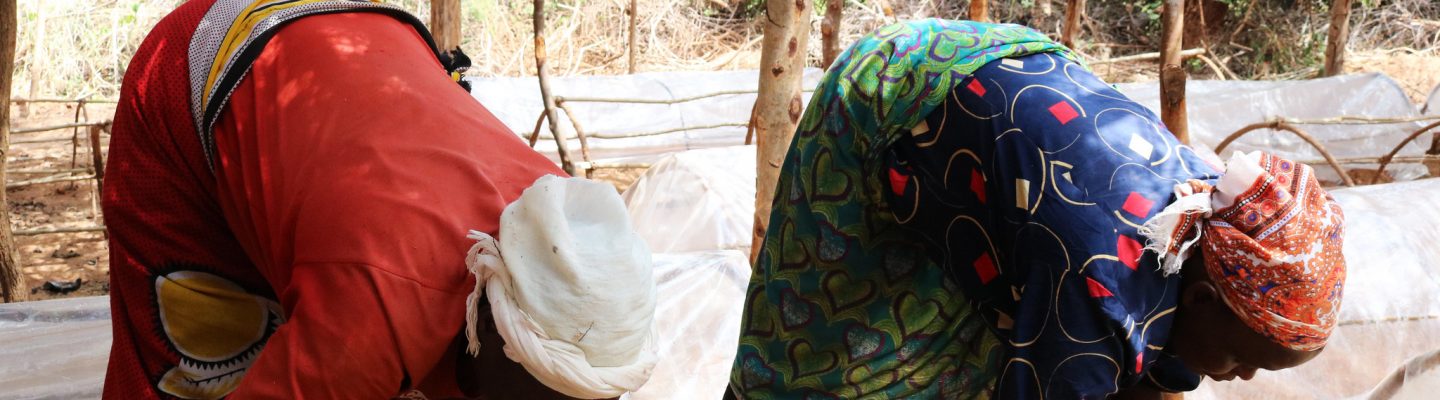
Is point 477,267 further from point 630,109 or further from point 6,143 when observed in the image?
point 630,109

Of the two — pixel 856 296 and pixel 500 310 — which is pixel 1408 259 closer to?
pixel 856 296

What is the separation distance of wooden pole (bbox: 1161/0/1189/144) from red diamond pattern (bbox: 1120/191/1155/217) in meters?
0.96

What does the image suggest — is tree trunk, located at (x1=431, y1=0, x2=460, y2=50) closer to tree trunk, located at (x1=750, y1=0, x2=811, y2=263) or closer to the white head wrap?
tree trunk, located at (x1=750, y1=0, x2=811, y2=263)

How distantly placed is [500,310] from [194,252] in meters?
0.61

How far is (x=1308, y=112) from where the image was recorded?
7.92 m

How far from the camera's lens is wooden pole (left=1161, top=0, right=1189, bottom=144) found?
7.57 feet

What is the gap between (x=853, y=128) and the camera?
1521 millimetres

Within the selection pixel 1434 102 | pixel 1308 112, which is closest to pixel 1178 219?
pixel 1308 112

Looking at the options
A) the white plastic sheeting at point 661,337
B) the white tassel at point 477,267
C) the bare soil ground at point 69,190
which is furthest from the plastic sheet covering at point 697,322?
the bare soil ground at point 69,190

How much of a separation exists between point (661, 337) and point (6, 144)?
210cm

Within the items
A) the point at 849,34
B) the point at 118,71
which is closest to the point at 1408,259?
the point at 849,34

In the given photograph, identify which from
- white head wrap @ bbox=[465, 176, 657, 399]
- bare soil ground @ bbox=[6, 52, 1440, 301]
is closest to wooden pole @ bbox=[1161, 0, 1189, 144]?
white head wrap @ bbox=[465, 176, 657, 399]

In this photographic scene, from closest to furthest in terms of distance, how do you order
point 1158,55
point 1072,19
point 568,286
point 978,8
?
point 568,286, point 978,8, point 1072,19, point 1158,55

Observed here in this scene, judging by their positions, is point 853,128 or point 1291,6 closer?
point 853,128
